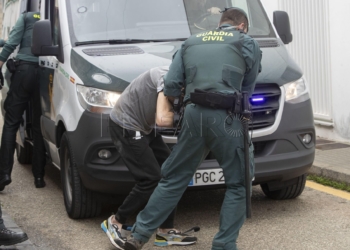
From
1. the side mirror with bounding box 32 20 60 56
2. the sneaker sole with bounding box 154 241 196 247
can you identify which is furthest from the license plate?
the side mirror with bounding box 32 20 60 56

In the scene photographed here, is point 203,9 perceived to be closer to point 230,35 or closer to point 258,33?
point 258,33

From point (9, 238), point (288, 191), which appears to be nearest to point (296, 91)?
point (288, 191)

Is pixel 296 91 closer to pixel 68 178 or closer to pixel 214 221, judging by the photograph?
pixel 214 221

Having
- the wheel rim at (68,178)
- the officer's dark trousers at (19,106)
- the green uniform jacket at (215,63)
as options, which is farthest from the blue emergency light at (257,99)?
the officer's dark trousers at (19,106)

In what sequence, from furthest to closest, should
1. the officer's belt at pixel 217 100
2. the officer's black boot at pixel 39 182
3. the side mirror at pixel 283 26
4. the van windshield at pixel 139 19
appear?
the officer's black boot at pixel 39 182, the side mirror at pixel 283 26, the van windshield at pixel 139 19, the officer's belt at pixel 217 100

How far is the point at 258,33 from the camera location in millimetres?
6977

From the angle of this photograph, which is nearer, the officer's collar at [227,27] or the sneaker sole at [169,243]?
the officer's collar at [227,27]

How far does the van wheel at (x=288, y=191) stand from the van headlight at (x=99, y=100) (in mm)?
1784

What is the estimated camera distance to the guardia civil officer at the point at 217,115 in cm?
479

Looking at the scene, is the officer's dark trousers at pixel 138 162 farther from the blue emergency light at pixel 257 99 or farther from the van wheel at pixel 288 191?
the van wheel at pixel 288 191

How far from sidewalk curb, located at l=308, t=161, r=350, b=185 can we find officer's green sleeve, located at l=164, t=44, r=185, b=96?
3.12 meters

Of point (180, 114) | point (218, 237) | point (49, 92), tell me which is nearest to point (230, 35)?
point (180, 114)

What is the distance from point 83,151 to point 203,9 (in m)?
1.94

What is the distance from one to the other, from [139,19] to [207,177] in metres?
1.76
